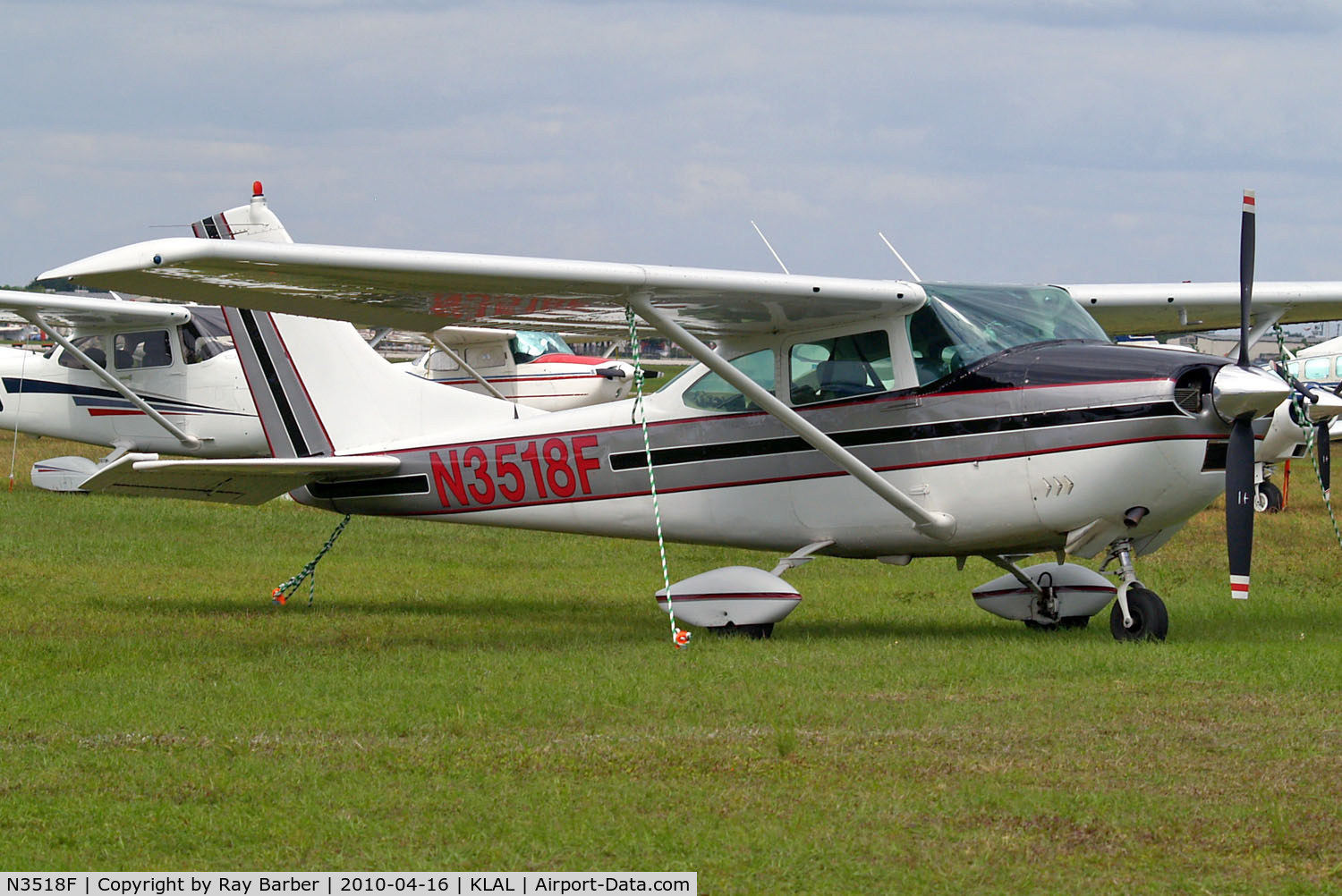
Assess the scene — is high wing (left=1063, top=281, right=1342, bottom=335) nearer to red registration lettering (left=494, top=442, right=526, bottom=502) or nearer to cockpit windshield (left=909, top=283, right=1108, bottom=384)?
cockpit windshield (left=909, top=283, right=1108, bottom=384)

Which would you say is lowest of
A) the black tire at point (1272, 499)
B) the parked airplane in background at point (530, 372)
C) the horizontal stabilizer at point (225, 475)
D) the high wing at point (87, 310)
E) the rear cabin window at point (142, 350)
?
the black tire at point (1272, 499)

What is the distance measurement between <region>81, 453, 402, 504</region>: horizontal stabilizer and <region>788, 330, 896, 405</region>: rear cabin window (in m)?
3.48

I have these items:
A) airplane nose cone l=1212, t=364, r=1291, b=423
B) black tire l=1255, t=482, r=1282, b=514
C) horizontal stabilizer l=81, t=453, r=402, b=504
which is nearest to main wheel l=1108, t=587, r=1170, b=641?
airplane nose cone l=1212, t=364, r=1291, b=423

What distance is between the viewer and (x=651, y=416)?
37.0 ft

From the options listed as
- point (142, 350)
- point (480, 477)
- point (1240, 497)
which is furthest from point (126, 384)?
point (1240, 497)

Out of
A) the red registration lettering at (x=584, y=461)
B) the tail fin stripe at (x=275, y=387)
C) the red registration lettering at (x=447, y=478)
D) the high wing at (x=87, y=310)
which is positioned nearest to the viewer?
the red registration lettering at (x=584, y=461)

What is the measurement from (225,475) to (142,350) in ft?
39.5

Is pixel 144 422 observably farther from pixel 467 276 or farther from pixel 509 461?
pixel 467 276

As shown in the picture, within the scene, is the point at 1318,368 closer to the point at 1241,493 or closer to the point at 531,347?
the point at 531,347

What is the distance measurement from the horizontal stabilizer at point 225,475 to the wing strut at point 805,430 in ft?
10.5

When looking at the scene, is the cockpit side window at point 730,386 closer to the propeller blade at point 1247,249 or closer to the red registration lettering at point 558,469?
the red registration lettering at point 558,469

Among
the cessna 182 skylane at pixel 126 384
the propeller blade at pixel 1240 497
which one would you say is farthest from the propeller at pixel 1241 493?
the cessna 182 skylane at pixel 126 384

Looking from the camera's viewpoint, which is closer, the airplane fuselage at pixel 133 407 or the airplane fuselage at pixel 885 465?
the airplane fuselage at pixel 885 465

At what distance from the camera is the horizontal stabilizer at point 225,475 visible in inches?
434
